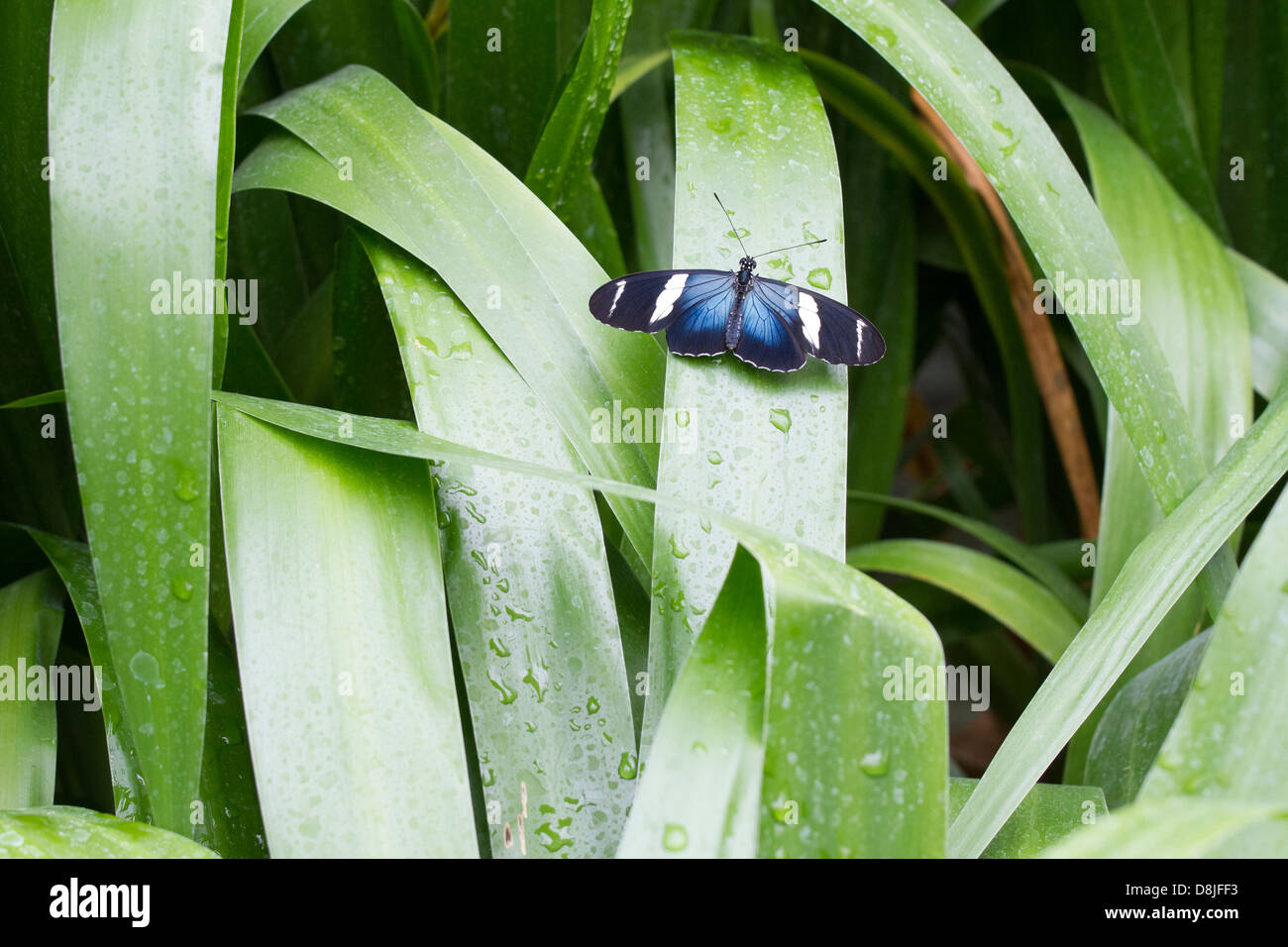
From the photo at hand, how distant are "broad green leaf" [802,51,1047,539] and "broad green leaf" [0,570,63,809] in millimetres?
741

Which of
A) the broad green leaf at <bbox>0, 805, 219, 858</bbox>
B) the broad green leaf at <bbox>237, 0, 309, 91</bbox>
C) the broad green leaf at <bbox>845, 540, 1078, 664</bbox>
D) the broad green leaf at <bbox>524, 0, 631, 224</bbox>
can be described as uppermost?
the broad green leaf at <bbox>237, 0, 309, 91</bbox>

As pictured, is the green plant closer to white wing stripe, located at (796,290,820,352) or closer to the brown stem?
white wing stripe, located at (796,290,820,352)

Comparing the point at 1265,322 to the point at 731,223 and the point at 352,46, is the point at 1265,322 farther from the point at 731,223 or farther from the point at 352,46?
the point at 352,46

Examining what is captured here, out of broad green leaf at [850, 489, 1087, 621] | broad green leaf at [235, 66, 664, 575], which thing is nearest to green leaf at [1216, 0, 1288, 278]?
broad green leaf at [850, 489, 1087, 621]

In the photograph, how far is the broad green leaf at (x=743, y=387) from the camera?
47 cm

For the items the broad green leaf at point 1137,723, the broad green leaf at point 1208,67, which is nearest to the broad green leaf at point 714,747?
the broad green leaf at point 1137,723

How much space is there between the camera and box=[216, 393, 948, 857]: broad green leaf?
0.36 meters

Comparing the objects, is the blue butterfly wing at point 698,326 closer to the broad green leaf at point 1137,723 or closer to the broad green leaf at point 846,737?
the broad green leaf at point 846,737

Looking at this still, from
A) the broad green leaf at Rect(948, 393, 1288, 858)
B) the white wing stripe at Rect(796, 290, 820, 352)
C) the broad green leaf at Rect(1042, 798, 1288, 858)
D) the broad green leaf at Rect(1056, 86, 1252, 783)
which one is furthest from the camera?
the broad green leaf at Rect(1056, 86, 1252, 783)

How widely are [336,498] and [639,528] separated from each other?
16 cm

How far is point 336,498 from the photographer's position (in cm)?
46

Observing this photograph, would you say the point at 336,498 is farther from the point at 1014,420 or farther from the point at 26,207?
the point at 1014,420

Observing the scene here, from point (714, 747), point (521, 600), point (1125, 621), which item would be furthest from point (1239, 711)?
point (521, 600)
